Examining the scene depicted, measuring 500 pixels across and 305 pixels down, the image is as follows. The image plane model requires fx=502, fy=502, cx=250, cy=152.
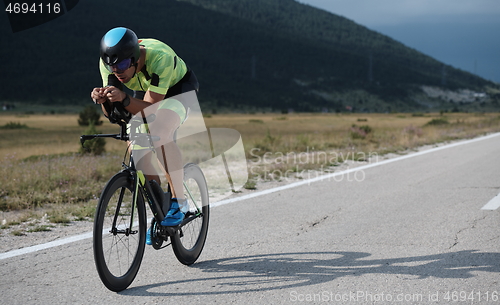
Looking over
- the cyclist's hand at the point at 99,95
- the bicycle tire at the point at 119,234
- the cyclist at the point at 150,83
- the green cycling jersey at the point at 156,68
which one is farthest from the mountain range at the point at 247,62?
the cyclist's hand at the point at 99,95

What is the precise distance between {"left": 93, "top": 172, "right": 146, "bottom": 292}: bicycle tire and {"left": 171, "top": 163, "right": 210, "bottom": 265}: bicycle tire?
41 cm

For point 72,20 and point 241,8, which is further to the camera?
point 241,8

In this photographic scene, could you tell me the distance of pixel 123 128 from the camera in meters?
3.71

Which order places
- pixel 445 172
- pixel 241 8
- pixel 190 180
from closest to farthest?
1. pixel 190 180
2. pixel 445 172
3. pixel 241 8

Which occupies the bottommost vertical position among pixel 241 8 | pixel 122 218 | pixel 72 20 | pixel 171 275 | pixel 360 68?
pixel 171 275

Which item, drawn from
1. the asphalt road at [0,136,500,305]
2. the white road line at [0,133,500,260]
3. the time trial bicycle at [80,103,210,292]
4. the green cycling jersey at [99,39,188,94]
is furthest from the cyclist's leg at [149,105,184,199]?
the white road line at [0,133,500,260]

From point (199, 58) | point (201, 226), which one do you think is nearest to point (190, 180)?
point (201, 226)

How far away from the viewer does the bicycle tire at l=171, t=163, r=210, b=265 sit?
14.1ft

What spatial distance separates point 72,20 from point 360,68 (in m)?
64.5

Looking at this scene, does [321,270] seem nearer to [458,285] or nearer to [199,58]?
[458,285]

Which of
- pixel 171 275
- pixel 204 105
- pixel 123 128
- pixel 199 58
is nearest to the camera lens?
pixel 123 128

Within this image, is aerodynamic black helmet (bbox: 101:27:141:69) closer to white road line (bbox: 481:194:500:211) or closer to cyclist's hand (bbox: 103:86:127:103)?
cyclist's hand (bbox: 103:86:127:103)

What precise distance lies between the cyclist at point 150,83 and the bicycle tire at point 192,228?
287mm

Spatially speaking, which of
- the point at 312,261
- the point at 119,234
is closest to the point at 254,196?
the point at 312,261
